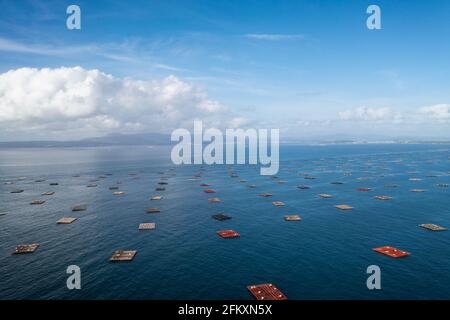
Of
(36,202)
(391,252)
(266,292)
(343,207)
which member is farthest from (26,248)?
(343,207)

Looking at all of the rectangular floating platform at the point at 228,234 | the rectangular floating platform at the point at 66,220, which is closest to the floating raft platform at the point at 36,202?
the rectangular floating platform at the point at 66,220

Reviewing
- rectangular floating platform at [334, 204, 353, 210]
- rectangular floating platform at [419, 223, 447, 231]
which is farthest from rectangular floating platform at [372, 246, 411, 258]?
rectangular floating platform at [334, 204, 353, 210]

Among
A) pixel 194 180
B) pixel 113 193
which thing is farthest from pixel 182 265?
pixel 194 180

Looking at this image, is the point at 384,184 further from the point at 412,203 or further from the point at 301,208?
the point at 301,208

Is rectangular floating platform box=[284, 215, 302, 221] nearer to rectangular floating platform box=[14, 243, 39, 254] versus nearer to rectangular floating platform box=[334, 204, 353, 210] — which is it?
rectangular floating platform box=[334, 204, 353, 210]

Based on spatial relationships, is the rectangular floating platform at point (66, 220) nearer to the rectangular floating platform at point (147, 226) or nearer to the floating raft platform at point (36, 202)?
the rectangular floating platform at point (147, 226)
